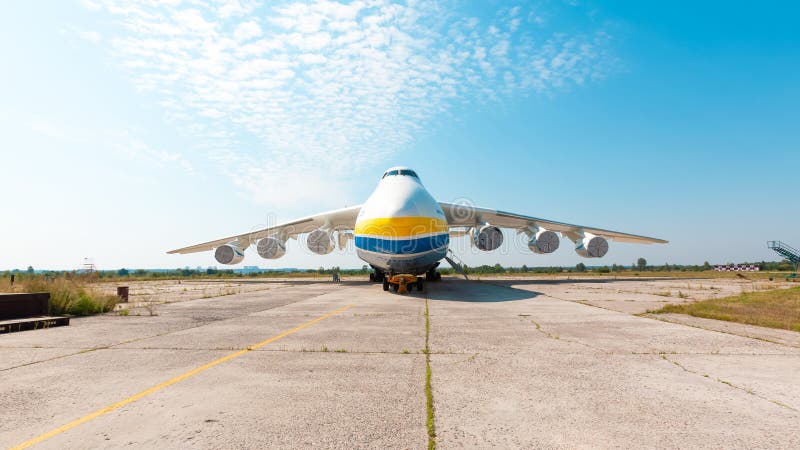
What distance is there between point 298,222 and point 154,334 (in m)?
16.7

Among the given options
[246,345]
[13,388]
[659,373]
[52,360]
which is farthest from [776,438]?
[52,360]

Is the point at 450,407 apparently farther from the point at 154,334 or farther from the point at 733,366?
the point at 154,334

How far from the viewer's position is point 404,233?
47.3ft

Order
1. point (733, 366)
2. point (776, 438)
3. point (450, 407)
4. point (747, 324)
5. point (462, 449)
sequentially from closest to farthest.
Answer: point (462, 449), point (776, 438), point (450, 407), point (733, 366), point (747, 324)

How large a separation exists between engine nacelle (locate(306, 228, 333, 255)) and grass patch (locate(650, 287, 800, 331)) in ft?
53.7

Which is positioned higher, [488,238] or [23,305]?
[488,238]

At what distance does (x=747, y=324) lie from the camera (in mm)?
8258

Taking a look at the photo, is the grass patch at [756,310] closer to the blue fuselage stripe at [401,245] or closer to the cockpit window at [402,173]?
the blue fuselage stripe at [401,245]

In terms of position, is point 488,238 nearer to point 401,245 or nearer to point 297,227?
point 401,245

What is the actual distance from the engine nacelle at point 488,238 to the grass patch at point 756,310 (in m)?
10.7

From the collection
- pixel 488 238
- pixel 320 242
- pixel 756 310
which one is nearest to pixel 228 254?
pixel 320 242

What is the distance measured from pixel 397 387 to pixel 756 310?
36.7ft

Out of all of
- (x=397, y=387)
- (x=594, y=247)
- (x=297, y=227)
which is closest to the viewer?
(x=397, y=387)

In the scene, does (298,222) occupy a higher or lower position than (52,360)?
higher
